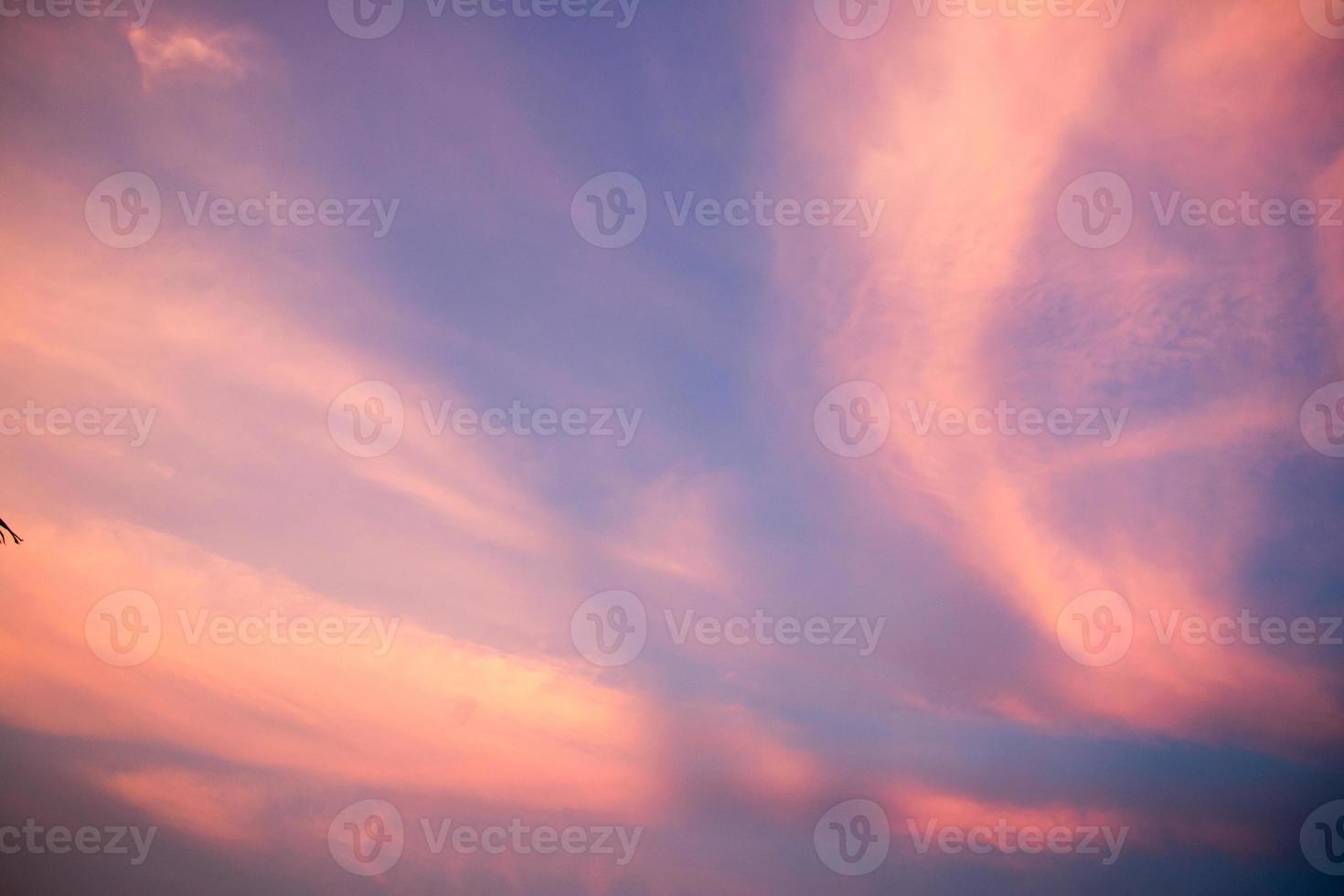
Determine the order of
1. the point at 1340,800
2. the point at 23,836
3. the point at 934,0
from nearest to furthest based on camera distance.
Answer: the point at 934,0 → the point at 23,836 → the point at 1340,800

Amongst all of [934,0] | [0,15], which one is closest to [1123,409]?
[934,0]

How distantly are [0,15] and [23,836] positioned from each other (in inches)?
864

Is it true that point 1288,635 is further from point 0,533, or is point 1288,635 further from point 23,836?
point 23,836

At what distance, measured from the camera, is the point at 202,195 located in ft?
70.6

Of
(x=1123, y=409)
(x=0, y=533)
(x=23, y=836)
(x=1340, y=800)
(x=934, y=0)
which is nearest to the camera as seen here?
(x=0, y=533)

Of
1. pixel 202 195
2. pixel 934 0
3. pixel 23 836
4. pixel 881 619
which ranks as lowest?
pixel 23 836

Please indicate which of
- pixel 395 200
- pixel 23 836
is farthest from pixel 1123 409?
pixel 23 836

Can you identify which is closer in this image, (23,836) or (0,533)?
(0,533)

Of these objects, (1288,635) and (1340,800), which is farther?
(1340,800)

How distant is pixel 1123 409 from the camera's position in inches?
953

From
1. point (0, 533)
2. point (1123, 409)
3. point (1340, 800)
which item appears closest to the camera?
point (0, 533)

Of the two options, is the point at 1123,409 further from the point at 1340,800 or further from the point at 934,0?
the point at 1340,800

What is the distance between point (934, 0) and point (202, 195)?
20.0 metres

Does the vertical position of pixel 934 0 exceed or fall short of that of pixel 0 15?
it exceeds it
